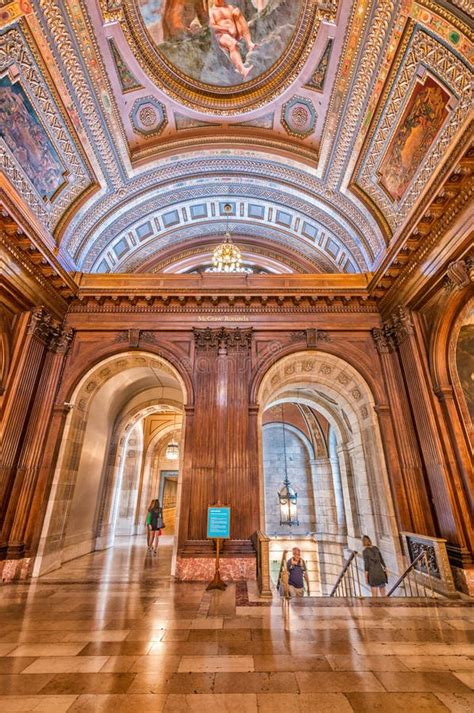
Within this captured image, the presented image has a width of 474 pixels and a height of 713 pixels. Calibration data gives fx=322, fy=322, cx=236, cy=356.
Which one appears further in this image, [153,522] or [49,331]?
[153,522]

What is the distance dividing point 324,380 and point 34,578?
937cm

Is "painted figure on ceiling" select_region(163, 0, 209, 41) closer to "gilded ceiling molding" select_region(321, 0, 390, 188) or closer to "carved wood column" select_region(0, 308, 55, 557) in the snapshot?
→ "gilded ceiling molding" select_region(321, 0, 390, 188)

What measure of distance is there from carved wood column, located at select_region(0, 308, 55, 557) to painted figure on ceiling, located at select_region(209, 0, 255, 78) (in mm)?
9011

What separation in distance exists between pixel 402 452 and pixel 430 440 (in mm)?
889

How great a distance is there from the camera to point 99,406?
1088 cm

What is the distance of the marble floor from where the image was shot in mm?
2789

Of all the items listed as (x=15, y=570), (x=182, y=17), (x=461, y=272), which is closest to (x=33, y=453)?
(x=15, y=570)

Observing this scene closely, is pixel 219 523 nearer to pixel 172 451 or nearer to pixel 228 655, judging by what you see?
pixel 228 655

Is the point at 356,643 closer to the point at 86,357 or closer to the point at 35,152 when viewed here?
the point at 86,357

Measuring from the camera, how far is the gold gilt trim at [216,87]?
322 inches

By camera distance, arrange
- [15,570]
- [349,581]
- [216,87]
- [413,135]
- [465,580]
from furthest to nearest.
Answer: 1. [216,87]
2. [349,581]
3. [413,135]
4. [15,570]
5. [465,580]

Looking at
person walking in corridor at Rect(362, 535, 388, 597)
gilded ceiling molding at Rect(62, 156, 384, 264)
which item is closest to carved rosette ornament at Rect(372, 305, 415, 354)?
gilded ceiling molding at Rect(62, 156, 384, 264)

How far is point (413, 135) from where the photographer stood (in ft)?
25.2

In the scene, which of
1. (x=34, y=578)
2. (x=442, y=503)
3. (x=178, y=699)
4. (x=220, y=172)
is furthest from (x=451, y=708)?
(x=220, y=172)
